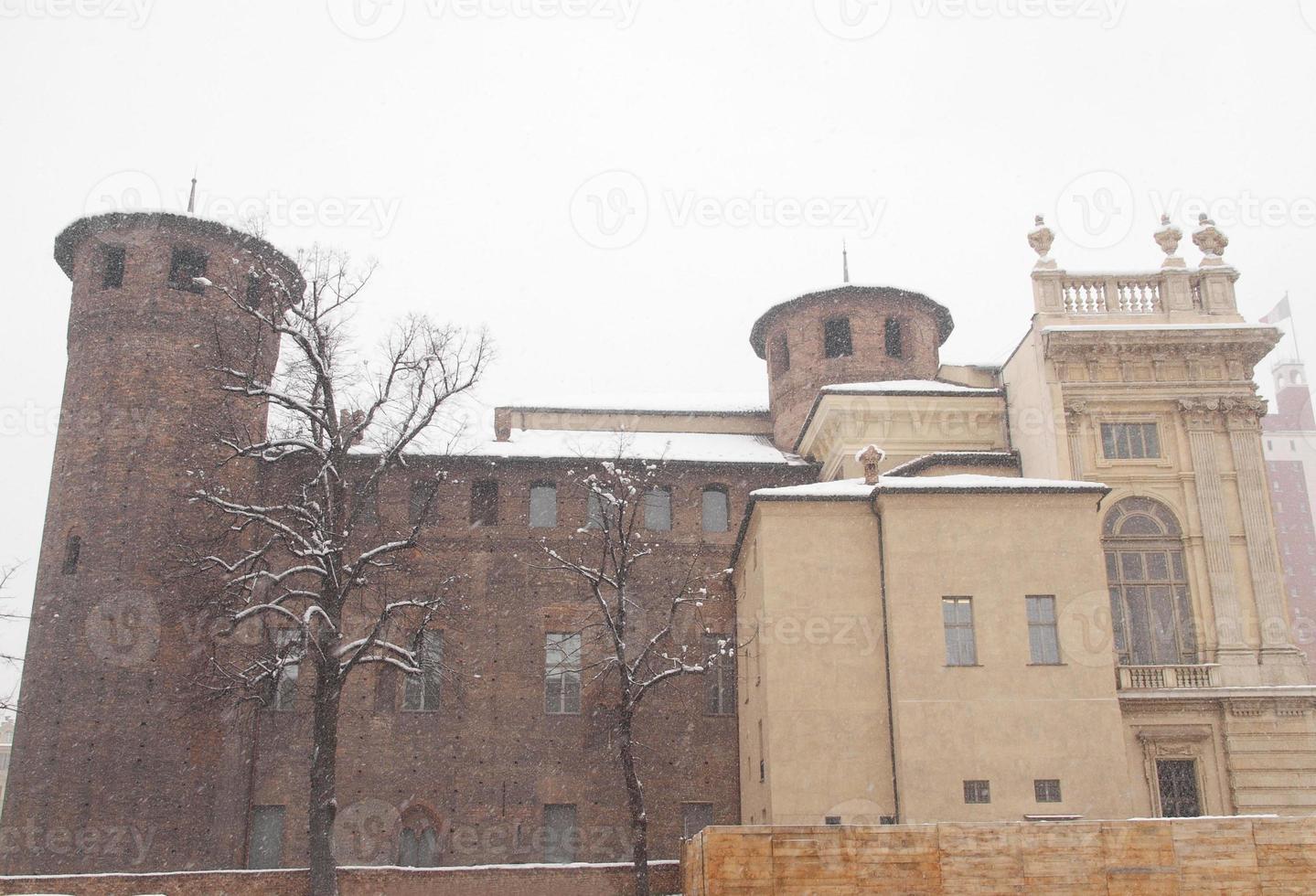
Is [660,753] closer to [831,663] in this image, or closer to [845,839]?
[831,663]

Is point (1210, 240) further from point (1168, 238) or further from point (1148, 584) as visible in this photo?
point (1148, 584)

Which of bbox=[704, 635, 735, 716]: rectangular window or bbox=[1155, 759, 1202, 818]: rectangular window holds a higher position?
bbox=[704, 635, 735, 716]: rectangular window

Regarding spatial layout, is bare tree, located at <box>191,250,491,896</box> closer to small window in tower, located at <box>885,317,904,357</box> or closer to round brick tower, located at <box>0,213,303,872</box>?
round brick tower, located at <box>0,213,303,872</box>

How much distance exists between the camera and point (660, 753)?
31.0 meters

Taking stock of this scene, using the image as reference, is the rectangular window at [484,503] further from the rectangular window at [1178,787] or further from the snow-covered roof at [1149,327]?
the rectangular window at [1178,787]

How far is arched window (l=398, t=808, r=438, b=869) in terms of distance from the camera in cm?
2956

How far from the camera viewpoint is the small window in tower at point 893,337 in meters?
36.7

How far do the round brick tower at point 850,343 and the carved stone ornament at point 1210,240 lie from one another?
921cm

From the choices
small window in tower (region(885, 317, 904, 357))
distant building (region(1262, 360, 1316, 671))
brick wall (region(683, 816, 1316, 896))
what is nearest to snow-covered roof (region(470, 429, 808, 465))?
small window in tower (region(885, 317, 904, 357))

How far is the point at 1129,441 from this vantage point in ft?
91.4

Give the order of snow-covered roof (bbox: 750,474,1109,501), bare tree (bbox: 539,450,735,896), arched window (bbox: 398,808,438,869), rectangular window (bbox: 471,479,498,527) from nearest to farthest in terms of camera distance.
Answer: snow-covered roof (bbox: 750,474,1109,501) → arched window (bbox: 398,808,438,869) → bare tree (bbox: 539,450,735,896) → rectangular window (bbox: 471,479,498,527)

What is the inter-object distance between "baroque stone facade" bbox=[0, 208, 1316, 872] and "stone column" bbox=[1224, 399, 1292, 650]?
7cm

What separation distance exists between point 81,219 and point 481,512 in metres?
13.7

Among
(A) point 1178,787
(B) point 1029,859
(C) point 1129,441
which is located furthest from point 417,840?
(C) point 1129,441
